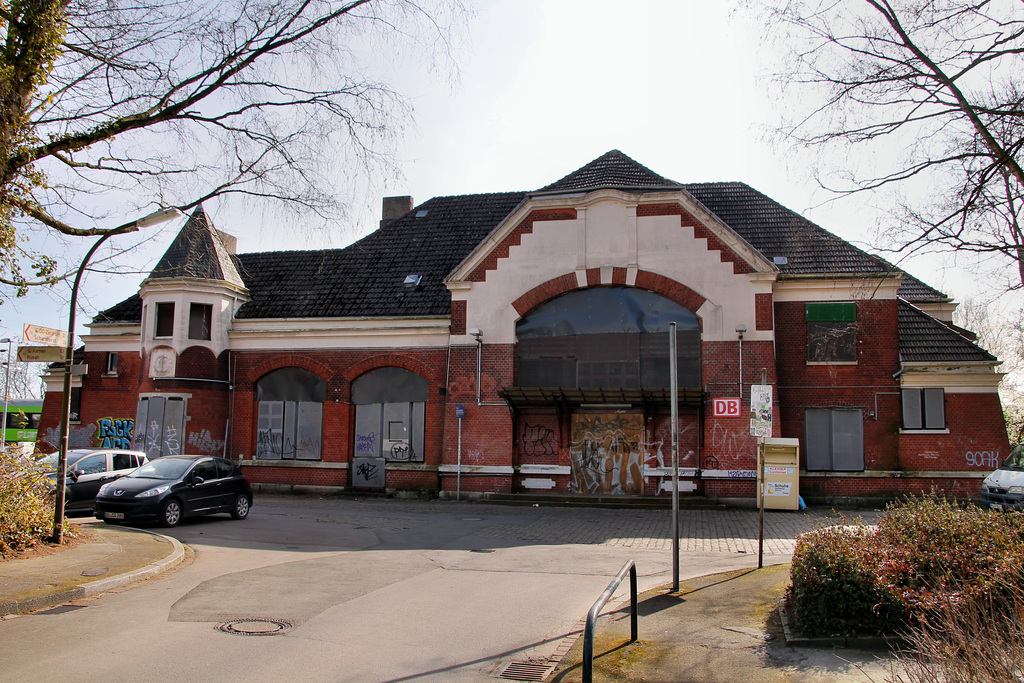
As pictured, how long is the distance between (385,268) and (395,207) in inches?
198

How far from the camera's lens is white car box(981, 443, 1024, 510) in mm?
15797

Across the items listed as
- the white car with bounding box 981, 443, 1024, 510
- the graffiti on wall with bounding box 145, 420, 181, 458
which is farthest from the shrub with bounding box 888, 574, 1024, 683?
the graffiti on wall with bounding box 145, 420, 181, 458

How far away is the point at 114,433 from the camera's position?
28.4m

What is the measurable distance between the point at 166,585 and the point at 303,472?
15.4m

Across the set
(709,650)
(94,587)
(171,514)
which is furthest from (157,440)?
(709,650)

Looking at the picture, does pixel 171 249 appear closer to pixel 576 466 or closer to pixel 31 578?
pixel 576 466

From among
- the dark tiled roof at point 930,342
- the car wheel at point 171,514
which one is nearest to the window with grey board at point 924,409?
the dark tiled roof at point 930,342

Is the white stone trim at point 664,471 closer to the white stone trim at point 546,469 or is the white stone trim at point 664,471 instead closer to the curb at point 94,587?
the white stone trim at point 546,469

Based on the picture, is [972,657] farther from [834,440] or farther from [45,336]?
[834,440]

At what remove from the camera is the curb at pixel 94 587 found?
8688 mm

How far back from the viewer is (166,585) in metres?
10.5

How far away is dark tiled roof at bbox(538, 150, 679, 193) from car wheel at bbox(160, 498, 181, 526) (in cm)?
1359

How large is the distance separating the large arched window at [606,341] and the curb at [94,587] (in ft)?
41.1

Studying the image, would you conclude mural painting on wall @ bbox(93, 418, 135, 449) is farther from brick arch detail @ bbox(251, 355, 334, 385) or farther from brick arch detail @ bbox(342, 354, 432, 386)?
brick arch detail @ bbox(342, 354, 432, 386)
